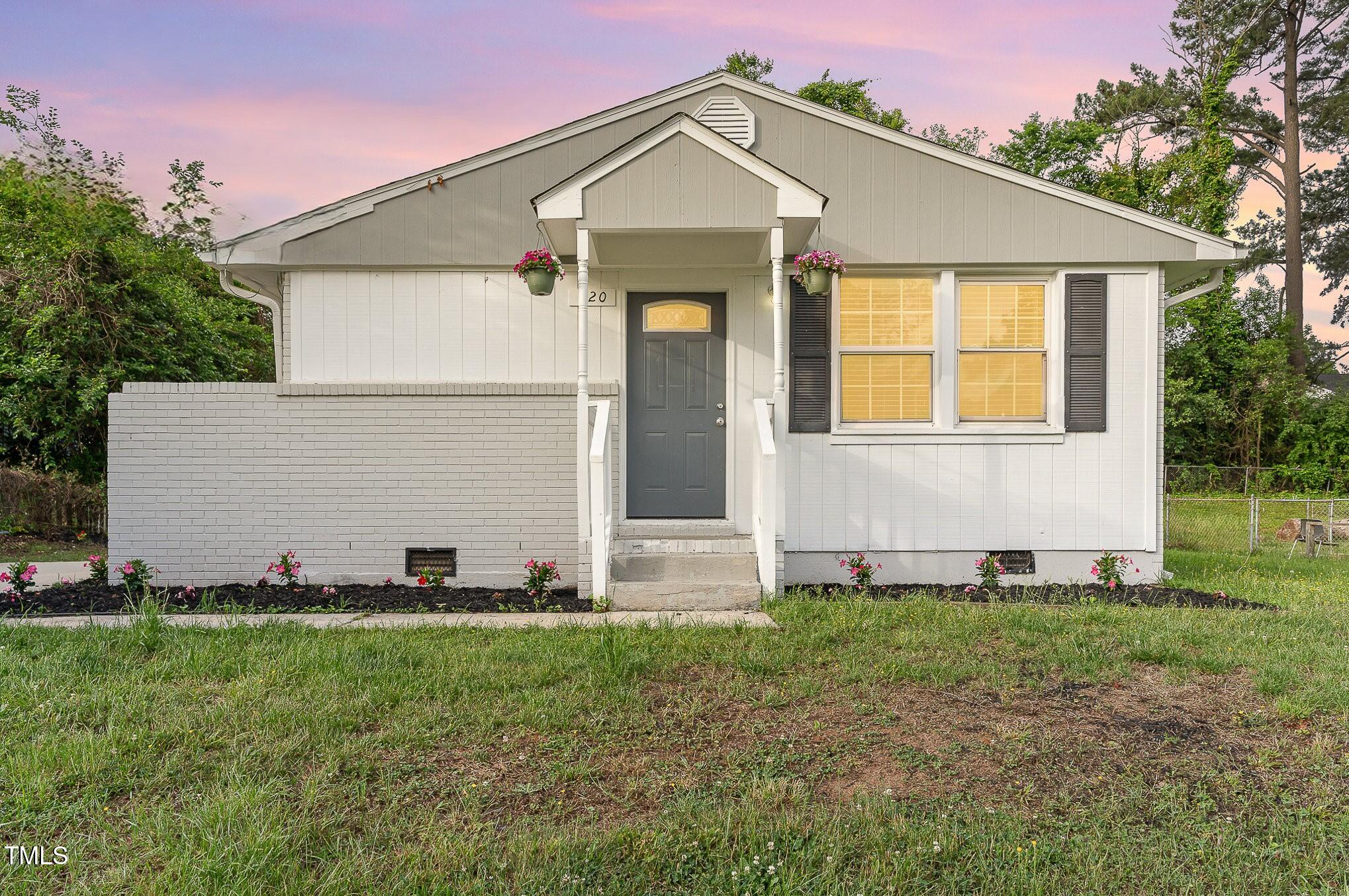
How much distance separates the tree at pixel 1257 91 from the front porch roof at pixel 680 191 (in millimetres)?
17873

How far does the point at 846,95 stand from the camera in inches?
741

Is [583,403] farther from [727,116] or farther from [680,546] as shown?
[727,116]

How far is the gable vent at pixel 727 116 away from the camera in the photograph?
6.54 metres

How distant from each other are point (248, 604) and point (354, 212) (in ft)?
10.4

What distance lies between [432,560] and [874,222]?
462cm

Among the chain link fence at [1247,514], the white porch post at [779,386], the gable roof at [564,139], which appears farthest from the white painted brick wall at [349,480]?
the chain link fence at [1247,514]

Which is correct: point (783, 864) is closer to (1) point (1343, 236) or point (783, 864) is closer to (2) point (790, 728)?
(2) point (790, 728)

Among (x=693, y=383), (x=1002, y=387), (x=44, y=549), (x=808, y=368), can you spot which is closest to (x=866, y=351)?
(x=808, y=368)

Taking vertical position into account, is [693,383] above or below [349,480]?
above

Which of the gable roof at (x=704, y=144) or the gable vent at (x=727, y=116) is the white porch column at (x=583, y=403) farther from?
the gable vent at (x=727, y=116)

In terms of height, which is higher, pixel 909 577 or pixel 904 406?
pixel 904 406

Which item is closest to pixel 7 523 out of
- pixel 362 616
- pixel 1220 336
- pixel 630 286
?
pixel 362 616

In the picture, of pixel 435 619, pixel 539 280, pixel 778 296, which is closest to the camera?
pixel 435 619

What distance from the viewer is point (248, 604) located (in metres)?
5.54
